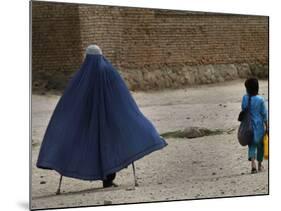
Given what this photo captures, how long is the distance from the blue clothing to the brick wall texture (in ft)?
0.93

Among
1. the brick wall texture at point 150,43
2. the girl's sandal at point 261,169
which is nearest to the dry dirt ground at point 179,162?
the girl's sandal at point 261,169

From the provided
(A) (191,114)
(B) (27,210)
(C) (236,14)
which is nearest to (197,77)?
(A) (191,114)

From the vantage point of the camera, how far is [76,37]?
620cm

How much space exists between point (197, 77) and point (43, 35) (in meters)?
1.66

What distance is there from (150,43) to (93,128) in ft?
3.41

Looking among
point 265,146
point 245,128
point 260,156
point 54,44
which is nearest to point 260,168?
Result: point 260,156

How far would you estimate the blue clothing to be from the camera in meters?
6.96

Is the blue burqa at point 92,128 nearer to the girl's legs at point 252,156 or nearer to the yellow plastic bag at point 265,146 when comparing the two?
the girl's legs at point 252,156

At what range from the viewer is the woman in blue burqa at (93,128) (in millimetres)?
6082

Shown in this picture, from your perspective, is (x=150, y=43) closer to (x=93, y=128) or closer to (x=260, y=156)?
(x=93, y=128)

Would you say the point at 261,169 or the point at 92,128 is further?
the point at 261,169

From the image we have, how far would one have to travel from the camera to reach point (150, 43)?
6520 millimetres

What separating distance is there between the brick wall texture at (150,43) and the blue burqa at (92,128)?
0.45 feet

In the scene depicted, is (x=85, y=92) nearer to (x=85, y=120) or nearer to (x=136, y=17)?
(x=85, y=120)
